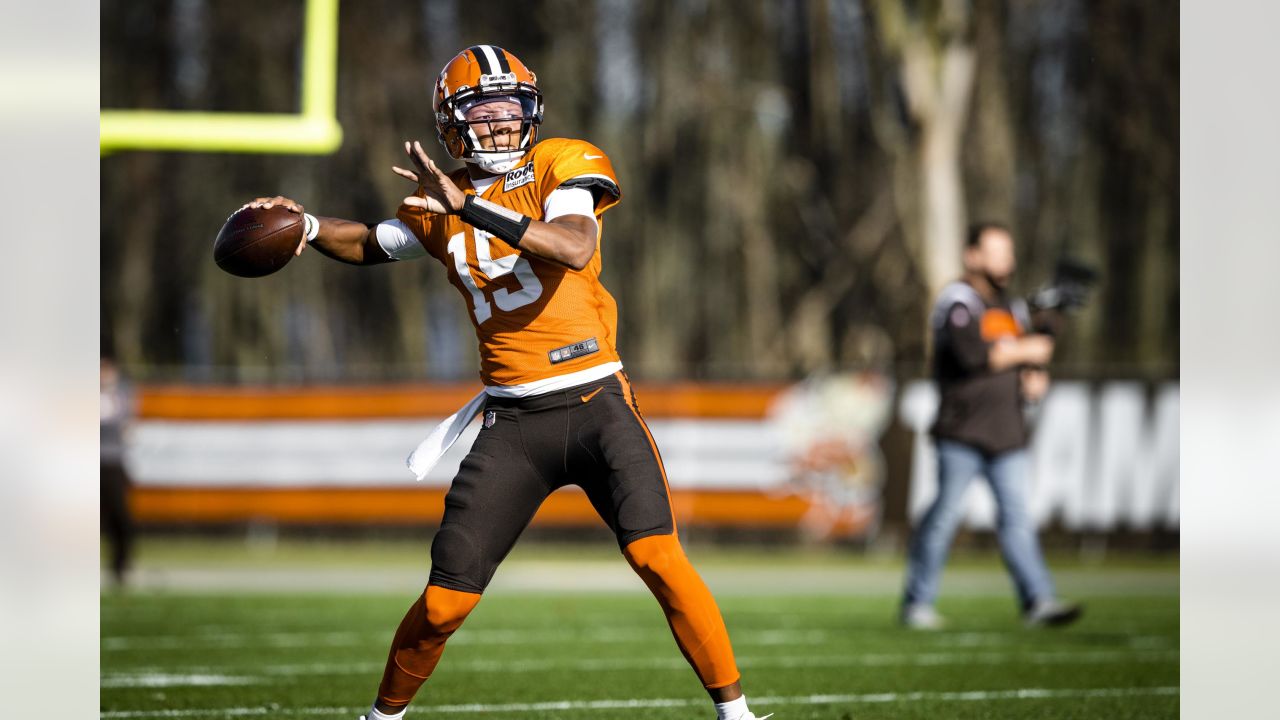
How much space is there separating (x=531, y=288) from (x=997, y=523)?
14.9 ft

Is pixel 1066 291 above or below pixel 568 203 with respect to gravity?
below

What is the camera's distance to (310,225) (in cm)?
481

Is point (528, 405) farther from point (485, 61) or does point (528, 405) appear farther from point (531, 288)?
point (485, 61)

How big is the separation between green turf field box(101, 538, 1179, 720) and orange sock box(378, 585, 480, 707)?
108 centimetres

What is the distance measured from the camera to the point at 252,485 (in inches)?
634

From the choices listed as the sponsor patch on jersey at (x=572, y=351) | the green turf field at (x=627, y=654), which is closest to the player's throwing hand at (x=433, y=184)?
the sponsor patch on jersey at (x=572, y=351)

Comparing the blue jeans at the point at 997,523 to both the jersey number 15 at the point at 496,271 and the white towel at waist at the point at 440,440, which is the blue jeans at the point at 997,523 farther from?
the jersey number 15 at the point at 496,271

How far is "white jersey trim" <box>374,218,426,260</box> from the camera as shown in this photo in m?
4.77

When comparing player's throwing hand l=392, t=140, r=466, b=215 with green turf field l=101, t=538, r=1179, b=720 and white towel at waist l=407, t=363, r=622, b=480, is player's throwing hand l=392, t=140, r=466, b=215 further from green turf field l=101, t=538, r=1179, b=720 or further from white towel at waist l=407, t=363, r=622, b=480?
green turf field l=101, t=538, r=1179, b=720

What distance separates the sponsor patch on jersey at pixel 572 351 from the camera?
453 centimetres

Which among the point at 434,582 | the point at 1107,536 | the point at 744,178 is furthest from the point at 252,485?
the point at 744,178

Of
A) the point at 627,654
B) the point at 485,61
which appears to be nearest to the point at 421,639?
the point at 485,61
